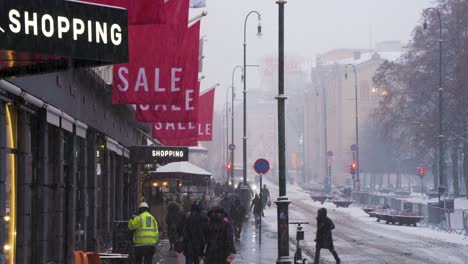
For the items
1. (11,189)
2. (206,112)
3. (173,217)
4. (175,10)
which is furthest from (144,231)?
(206,112)

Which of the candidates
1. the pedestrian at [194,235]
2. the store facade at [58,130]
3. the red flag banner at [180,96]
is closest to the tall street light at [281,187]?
the red flag banner at [180,96]

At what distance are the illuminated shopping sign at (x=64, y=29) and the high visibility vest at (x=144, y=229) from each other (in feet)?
33.3

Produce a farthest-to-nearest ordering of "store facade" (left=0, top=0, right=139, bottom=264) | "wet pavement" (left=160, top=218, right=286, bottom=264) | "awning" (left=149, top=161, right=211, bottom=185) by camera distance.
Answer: "awning" (left=149, top=161, right=211, bottom=185)
"wet pavement" (left=160, top=218, right=286, bottom=264)
"store facade" (left=0, top=0, right=139, bottom=264)

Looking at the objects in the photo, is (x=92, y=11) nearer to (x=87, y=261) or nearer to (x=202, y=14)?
(x=87, y=261)

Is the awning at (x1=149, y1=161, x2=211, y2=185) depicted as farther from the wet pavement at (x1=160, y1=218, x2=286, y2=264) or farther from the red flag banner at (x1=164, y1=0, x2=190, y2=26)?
the red flag banner at (x1=164, y1=0, x2=190, y2=26)

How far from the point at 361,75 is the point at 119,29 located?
13637cm

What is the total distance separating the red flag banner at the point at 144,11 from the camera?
45.8 feet

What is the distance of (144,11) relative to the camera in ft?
46.2

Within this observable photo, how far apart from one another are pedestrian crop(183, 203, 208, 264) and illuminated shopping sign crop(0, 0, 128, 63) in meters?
10.9

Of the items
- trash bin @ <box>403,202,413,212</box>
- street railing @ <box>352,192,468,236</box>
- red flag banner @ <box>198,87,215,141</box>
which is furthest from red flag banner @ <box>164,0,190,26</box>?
trash bin @ <box>403,202,413,212</box>

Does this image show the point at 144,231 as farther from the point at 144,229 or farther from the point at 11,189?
the point at 11,189

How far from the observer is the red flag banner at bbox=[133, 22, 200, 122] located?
20.8 metres

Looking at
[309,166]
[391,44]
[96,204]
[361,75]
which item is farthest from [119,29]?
[391,44]

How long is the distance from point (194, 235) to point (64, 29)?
1180 cm
